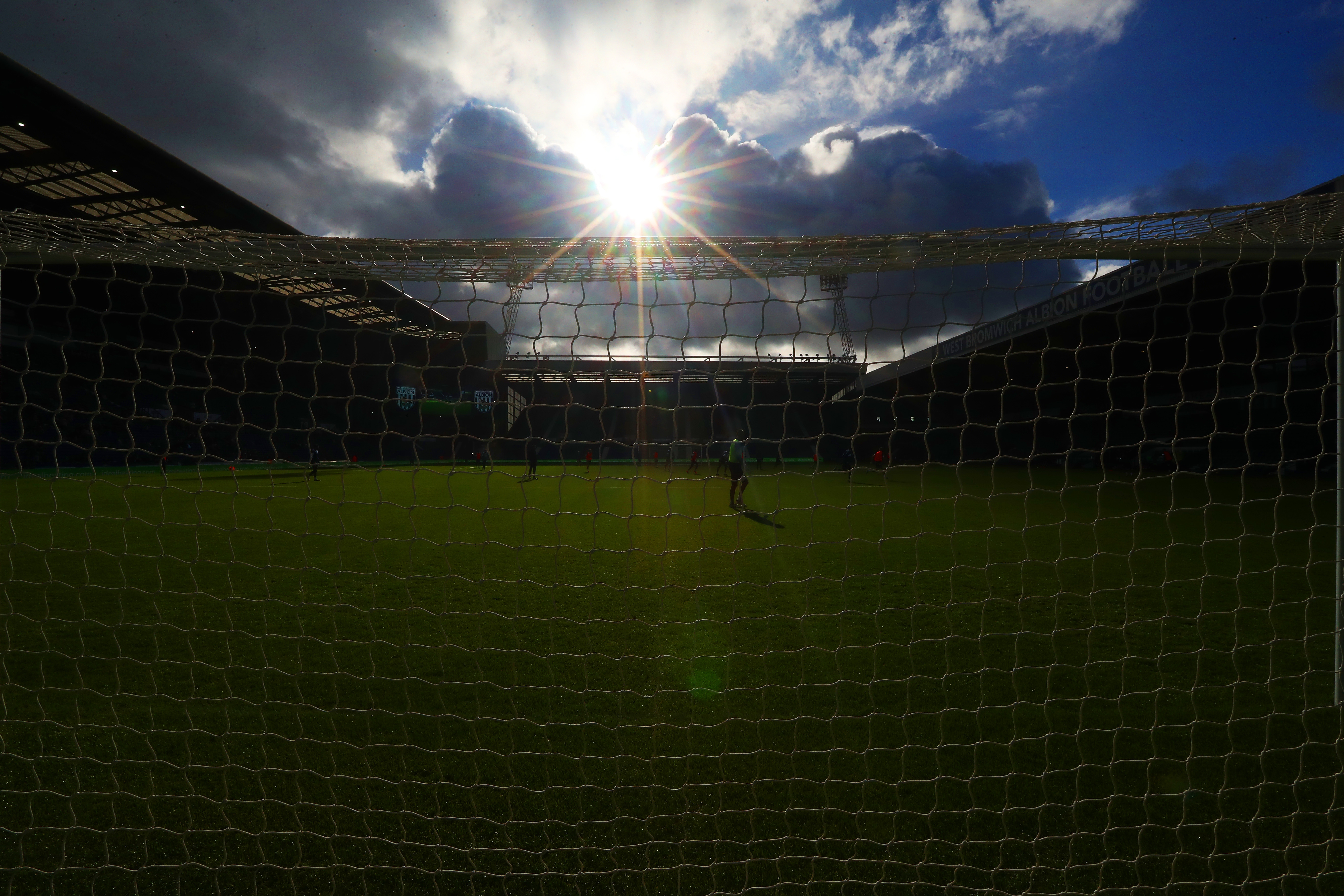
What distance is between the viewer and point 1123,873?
1.62m

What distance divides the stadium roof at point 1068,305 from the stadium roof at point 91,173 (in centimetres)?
638

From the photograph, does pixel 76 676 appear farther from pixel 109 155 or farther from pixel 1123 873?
pixel 109 155

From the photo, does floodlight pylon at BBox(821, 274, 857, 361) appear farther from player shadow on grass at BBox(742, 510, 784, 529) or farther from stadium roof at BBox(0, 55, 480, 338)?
stadium roof at BBox(0, 55, 480, 338)

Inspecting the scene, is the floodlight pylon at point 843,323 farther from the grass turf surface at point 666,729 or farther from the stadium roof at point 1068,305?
the grass turf surface at point 666,729

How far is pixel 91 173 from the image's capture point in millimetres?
12836

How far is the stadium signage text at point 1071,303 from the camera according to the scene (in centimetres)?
340

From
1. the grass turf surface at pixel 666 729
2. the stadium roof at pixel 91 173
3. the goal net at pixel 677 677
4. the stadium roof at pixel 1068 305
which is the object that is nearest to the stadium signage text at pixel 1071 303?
the stadium roof at pixel 1068 305

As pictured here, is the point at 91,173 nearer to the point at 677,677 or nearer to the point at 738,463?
the point at 738,463

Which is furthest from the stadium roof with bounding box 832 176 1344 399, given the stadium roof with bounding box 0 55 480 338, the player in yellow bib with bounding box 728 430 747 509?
the stadium roof with bounding box 0 55 480 338

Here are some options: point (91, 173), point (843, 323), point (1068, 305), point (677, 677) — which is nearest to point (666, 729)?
point (677, 677)

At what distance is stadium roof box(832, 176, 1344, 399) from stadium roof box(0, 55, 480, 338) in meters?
6.38

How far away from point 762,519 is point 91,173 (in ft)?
52.1

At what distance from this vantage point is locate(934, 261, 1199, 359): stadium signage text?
340 centimetres

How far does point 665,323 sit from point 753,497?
30.4 ft
